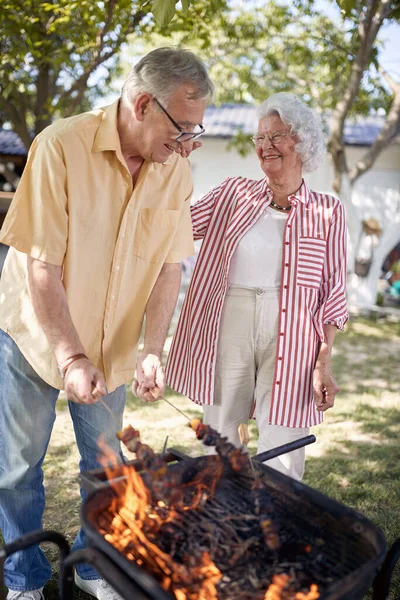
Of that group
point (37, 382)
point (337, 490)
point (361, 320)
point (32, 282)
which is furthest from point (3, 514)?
point (361, 320)

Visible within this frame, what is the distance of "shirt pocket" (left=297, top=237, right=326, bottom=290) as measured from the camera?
2832 millimetres

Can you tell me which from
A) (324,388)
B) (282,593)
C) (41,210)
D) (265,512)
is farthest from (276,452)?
(41,210)

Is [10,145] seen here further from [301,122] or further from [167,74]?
[167,74]

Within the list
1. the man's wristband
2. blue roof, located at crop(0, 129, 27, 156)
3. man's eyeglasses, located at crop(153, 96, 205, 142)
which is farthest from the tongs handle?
blue roof, located at crop(0, 129, 27, 156)

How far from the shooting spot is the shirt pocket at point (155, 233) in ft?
7.72

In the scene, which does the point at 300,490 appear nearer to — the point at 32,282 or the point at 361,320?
the point at 32,282

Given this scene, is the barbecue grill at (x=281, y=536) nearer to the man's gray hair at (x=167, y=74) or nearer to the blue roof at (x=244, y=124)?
the man's gray hair at (x=167, y=74)

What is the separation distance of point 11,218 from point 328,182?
43.5ft

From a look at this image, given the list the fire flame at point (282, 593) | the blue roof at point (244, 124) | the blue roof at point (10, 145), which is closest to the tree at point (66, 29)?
the fire flame at point (282, 593)

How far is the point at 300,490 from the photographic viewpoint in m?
1.90

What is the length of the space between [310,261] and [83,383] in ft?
4.45

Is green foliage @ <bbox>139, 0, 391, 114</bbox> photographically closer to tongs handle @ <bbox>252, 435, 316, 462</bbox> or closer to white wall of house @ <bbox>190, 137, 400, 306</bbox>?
white wall of house @ <bbox>190, 137, 400, 306</bbox>

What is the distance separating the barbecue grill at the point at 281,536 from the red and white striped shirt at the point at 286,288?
0.75 metres

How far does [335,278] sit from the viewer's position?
2912 millimetres
